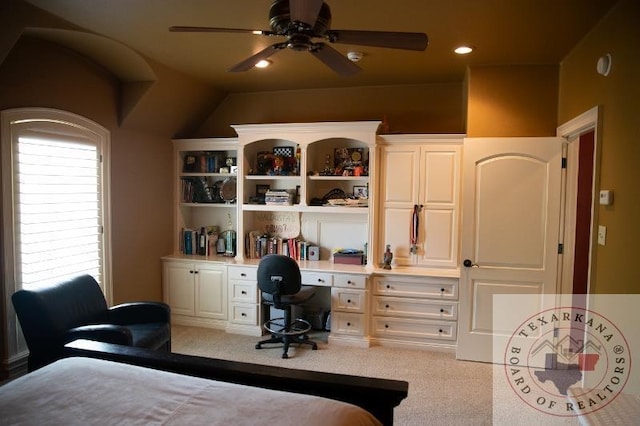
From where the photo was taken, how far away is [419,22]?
276 cm

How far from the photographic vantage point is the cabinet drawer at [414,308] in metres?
3.89

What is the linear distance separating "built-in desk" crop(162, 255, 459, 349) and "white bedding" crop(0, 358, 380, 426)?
95.5 inches

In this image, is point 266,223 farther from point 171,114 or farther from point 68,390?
point 68,390

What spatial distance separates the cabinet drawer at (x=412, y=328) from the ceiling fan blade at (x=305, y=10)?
306 centimetres

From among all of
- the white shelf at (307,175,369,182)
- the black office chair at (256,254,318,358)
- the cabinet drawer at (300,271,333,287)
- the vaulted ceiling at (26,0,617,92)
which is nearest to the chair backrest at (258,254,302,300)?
the black office chair at (256,254,318,358)

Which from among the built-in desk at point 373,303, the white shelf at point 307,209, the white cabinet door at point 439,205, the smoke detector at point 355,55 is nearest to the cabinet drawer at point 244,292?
the built-in desk at point 373,303

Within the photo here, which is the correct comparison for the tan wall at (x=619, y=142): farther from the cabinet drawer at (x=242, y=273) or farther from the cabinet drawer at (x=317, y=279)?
the cabinet drawer at (x=242, y=273)

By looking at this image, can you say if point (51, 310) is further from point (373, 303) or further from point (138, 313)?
point (373, 303)

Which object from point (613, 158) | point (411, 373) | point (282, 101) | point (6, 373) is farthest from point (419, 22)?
point (6, 373)

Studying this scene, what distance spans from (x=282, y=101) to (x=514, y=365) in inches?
144

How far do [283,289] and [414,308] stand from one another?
129 cm

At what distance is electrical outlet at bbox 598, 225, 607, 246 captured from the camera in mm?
2516

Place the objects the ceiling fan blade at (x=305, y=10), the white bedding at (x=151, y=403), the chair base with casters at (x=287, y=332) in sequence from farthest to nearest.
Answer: the chair base with casters at (x=287, y=332) → the ceiling fan blade at (x=305, y=10) → the white bedding at (x=151, y=403)

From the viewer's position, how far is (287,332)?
12.6ft
